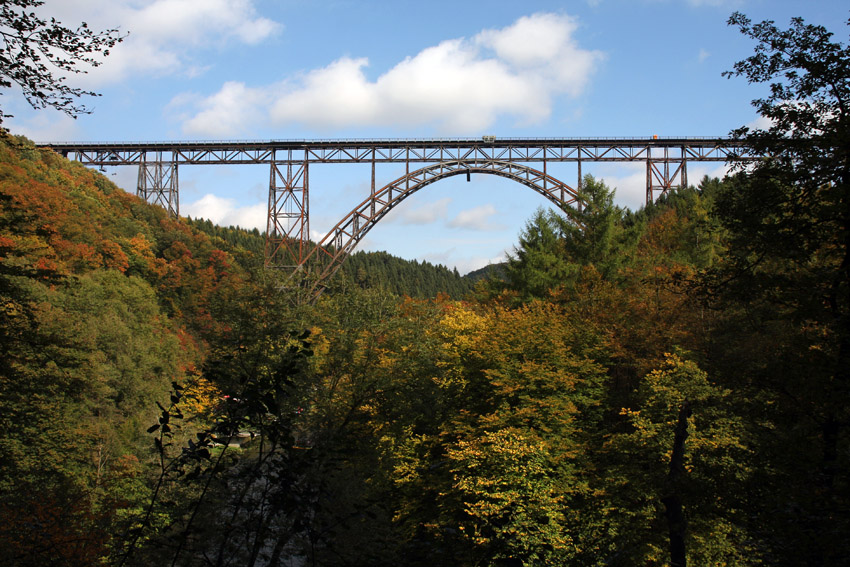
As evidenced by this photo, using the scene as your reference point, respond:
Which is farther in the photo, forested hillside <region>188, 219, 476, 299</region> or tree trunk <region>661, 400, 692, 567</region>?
forested hillside <region>188, 219, 476, 299</region>

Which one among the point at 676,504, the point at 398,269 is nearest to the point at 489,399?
the point at 676,504

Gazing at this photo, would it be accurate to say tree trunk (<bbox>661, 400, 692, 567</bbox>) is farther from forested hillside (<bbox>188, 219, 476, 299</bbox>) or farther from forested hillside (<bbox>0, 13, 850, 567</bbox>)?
forested hillside (<bbox>188, 219, 476, 299</bbox>)

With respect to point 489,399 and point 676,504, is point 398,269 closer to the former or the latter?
point 489,399

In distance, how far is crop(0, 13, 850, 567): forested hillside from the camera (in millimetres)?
7016

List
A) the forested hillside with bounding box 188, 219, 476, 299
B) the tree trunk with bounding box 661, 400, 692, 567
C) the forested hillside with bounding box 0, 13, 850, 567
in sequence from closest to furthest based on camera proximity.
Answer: the forested hillside with bounding box 0, 13, 850, 567 < the tree trunk with bounding box 661, 400, 692, 567 < the forested hillside with bounding box 188, 219, 476, 299

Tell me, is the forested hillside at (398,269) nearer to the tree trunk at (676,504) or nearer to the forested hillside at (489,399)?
the forested hillside at (489,399)

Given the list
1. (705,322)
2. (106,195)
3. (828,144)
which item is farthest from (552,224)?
(106,195)

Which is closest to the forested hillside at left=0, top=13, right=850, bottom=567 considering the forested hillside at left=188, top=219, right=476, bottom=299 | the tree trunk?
the tree trunk

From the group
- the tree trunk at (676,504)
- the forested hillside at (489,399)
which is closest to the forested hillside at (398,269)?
the forested hillside at (489,399)

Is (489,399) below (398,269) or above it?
below

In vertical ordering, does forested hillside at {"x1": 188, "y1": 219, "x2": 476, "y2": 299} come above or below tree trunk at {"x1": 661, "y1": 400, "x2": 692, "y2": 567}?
above

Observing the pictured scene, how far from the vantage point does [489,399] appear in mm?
20844

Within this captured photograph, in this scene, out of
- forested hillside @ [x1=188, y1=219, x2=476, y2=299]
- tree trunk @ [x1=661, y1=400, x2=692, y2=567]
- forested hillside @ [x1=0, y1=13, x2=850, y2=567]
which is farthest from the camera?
forested hillside @ [x1=188, y1=219, x2=476, y2=299]

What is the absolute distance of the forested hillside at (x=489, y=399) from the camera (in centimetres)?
702
